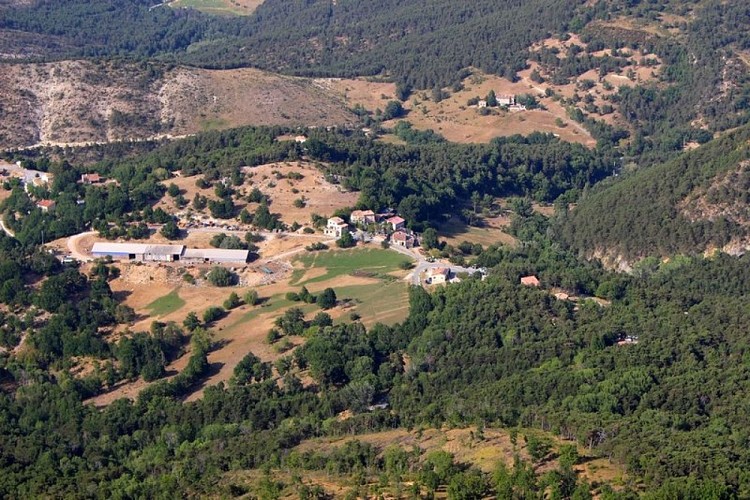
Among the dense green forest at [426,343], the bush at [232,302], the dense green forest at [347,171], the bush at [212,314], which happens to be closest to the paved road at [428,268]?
the dense green forest at [426,343]

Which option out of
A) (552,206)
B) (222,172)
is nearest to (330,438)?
(222,172)

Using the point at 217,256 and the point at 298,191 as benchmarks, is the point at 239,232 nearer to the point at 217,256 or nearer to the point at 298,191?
the point at 217,256

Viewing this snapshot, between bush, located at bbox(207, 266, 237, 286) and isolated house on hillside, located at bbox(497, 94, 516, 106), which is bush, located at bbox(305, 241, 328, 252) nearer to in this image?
bush, located at bbox(207, 266, 237, 286)

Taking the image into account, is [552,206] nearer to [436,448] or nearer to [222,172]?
[222,172]

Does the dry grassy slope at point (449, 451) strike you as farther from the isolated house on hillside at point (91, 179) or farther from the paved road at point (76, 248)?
the isolated house on hillside at point (91, 179)

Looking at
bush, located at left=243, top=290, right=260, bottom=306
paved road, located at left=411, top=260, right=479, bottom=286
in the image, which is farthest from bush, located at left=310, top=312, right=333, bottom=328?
paved road, located at left=411, top=260, right=479, bottom=286

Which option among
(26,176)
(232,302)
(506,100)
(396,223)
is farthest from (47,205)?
(506,100)
